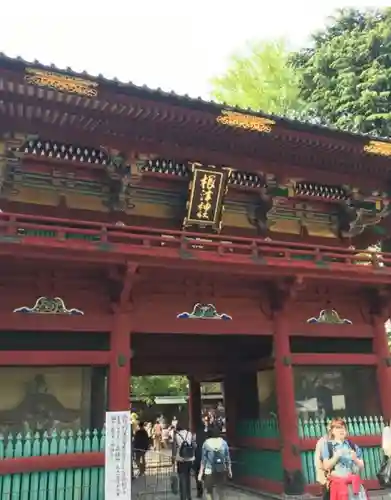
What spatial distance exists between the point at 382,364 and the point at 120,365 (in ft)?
20.0

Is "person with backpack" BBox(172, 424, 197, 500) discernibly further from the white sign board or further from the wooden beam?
the wooden beam

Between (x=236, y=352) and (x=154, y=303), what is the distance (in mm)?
3716

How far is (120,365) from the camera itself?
8898 mm

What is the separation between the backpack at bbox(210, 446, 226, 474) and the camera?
27.2ft

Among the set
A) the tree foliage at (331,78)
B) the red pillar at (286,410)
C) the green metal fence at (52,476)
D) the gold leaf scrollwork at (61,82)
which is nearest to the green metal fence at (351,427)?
the red pillar at (286,410)

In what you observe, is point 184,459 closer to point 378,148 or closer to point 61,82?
point 61,82

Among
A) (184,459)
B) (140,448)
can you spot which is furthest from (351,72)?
(184,459)

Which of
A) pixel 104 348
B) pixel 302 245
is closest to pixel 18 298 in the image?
pixel 104 348

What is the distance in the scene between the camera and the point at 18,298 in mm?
8672

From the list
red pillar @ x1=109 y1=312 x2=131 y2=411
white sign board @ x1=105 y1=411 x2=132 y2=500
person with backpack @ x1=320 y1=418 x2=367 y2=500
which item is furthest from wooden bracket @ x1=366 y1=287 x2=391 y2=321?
person with backpack @ x1=320 y1=418 x2=367 y2=500

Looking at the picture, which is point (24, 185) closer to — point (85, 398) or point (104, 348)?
point (104, 348)

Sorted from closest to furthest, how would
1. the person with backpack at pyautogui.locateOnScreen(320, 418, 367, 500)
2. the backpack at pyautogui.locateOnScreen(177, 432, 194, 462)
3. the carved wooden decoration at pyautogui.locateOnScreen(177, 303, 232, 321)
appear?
the person with backpack at pyautogui.locateOnScreen(320, 418, 367, 500), the backpack at pyautogui.locateOnScreen(177, 432, 194, 462), the carved wooden decoration at pyautogui.locateOnScreen(177, 303, 232, 321)

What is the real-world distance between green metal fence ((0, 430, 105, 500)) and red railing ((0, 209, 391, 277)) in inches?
126

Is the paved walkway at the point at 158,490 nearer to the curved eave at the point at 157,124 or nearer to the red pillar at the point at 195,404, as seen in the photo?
the red pillar at the point at 195,404
